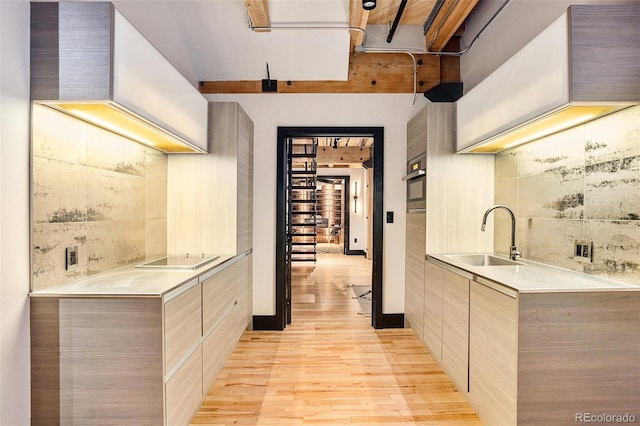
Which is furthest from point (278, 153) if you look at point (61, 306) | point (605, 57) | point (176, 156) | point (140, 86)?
point (605, 57)

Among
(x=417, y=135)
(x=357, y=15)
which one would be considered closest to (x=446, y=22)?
(x=357, y=15)

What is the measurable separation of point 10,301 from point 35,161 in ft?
2.05

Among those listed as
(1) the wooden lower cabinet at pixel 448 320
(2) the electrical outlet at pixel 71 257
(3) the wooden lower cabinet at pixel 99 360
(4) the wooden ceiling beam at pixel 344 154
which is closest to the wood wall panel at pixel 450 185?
(1) the wooden lower cabinet at pixel 448 320

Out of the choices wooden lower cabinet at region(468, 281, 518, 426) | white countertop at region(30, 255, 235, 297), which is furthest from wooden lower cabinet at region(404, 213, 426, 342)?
white countertop at region(30, 255, 235, 297)

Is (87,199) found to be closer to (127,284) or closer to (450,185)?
(127,284)

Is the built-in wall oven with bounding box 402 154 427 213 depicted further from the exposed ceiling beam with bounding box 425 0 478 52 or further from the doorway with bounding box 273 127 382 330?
the exposed ceiling beam with bounding box 425 0 478 52

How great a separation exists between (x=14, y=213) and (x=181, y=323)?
2.87 ft

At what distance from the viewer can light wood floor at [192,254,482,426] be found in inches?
77.2

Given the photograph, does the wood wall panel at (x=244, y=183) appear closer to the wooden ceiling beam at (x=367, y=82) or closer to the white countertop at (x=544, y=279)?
the wooden ceiling beam at (x=367, y=82)

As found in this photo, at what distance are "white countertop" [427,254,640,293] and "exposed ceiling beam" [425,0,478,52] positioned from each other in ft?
6.72

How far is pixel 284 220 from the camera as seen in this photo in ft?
11.0

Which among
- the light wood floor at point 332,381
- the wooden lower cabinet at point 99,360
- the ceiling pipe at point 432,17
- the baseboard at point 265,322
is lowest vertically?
the light wood floor at point 332,381

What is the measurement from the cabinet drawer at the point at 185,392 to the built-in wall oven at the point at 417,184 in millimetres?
2108

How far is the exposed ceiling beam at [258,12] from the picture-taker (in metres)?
2.41
